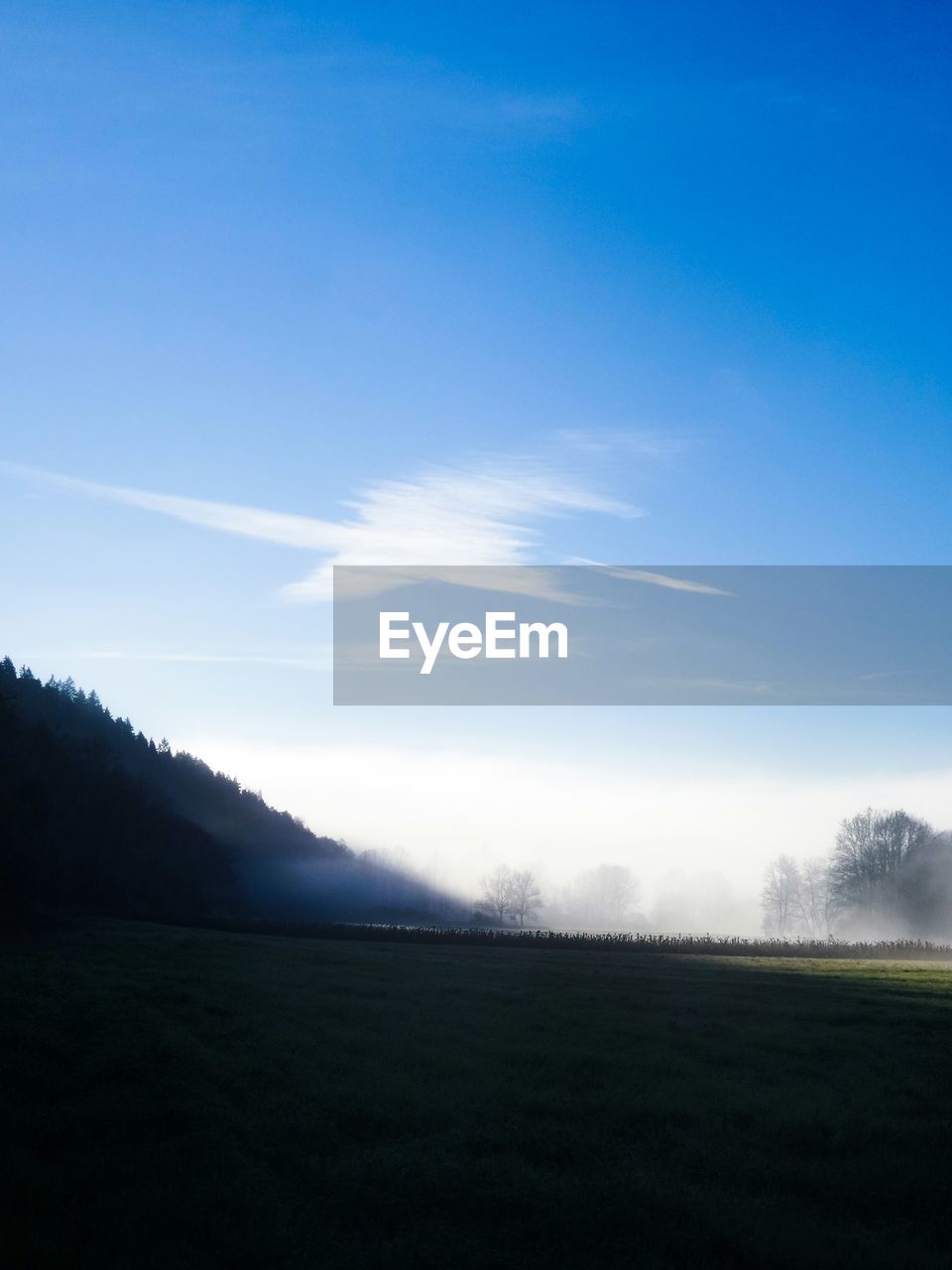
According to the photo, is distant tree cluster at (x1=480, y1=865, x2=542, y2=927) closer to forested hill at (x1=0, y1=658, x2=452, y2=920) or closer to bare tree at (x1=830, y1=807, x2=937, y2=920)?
forested hill at (x1=0, y1=658, x2=452, y2=920)

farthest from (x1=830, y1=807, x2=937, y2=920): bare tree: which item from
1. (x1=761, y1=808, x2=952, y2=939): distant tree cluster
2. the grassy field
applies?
the grassy field

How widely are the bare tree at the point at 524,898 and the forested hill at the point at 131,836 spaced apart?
15752 millimetres

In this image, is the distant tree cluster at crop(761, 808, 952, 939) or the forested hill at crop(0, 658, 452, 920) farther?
the distant tree cluster at crop(761, 808, 952, 939)

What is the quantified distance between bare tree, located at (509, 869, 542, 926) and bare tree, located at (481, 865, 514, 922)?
68cm

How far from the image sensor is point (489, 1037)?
23.9 metres

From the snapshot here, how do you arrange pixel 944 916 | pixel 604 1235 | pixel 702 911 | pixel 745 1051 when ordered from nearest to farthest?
pixel 604 1235, pixel 745 1051, pixel 944 916, pixel 702 911

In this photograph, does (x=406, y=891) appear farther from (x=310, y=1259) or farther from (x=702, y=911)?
(x=310, y=1259)

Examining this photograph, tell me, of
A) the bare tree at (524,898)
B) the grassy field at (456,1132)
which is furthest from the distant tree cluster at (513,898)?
the grassy field at (456,1132)

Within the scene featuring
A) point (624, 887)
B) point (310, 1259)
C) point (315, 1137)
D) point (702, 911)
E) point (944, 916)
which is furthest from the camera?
point (624, 887)

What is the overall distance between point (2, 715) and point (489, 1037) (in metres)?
70.0

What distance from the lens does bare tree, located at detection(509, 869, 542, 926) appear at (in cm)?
17875

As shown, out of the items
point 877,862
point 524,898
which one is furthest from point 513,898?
point 877,862

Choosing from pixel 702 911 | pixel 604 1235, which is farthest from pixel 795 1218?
pixel 702 911

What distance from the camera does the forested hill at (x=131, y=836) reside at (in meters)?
73.9
